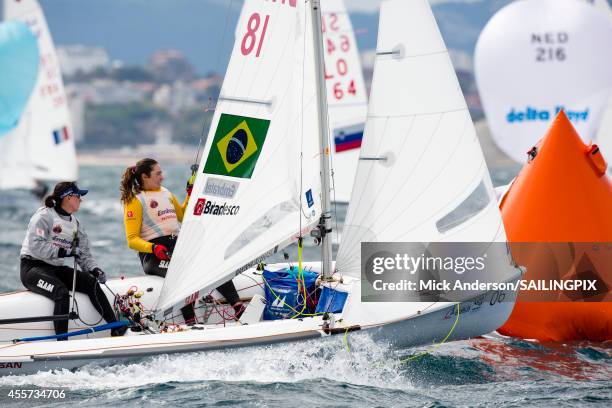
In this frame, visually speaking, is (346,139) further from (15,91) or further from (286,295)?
(15,91)

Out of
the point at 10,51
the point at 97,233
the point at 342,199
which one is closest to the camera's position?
the point at 342,199

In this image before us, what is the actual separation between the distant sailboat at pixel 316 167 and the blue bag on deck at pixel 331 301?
0.01 meters

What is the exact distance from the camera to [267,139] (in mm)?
5801

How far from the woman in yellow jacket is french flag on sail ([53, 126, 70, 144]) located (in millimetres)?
11156

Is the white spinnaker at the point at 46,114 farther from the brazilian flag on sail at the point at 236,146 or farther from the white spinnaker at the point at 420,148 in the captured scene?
the white spinnaker at the point at 420,148

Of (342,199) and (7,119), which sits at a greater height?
(7,119)

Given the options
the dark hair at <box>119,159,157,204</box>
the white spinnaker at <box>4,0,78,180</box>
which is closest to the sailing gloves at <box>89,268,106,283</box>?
the dark hair at <box>119,159,157,204</box>

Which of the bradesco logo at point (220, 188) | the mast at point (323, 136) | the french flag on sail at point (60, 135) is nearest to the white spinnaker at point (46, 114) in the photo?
the french flag on sail at point (60, 135)

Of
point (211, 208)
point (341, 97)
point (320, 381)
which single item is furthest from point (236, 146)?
point (341, 97)

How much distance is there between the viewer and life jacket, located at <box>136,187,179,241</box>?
6.02 metres

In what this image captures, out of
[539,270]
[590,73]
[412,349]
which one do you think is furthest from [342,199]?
[412,349]

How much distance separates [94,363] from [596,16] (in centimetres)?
961

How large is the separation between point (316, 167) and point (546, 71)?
7.91 metres

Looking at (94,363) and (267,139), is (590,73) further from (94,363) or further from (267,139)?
(94,363)
